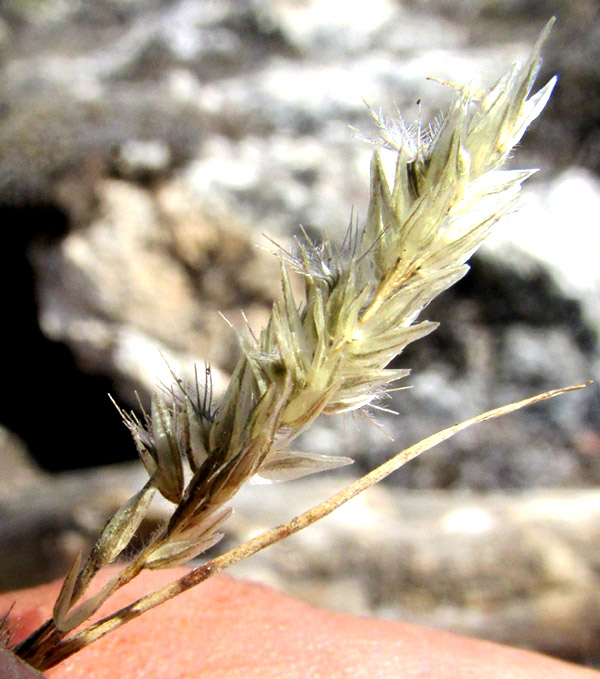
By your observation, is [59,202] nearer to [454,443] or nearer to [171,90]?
[171,90]

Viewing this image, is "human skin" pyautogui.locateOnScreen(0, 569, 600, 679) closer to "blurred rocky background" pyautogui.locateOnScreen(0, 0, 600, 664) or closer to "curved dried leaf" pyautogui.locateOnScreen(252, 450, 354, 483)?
"curved dried leaf" pyautogui.locateOnScreen(252, 450, 354, 483)

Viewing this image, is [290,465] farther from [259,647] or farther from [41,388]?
[41,388]

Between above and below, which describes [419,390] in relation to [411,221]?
below

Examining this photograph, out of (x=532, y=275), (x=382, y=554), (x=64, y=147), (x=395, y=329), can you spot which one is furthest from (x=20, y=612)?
(x=64, y=147)

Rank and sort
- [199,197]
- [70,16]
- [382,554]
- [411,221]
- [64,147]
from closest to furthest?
[411,221], [382,554], [199,197], [64,147], [70,16]

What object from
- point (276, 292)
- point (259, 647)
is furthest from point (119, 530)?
point (276, 292)

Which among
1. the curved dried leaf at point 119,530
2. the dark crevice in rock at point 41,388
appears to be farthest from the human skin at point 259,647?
the dark crevice in rock at point 41,388

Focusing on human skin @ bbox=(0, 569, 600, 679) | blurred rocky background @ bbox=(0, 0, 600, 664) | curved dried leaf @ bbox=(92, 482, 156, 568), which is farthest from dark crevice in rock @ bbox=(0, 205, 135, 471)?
curved dried leaf @ bbox=(92, 482, 156, 568)
